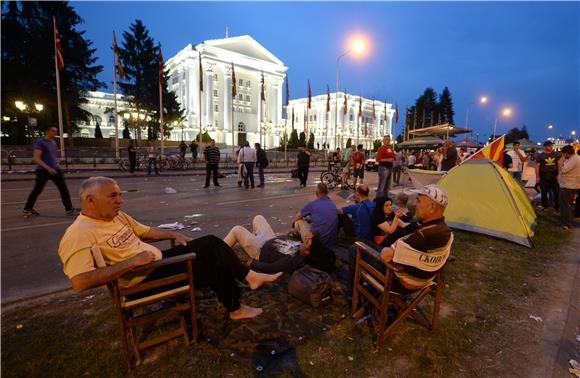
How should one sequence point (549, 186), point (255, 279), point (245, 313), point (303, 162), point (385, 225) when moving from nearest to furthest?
point (245, 313)
point (255, 279)
point (385, 225)
point (549, 186)
point (303, 162)

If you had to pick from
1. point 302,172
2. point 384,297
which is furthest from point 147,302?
point 302,172

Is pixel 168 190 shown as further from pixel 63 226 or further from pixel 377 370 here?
pixel 377 370

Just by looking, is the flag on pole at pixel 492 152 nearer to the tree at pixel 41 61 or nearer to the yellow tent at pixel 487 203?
the yellow tent at pixel 487 203

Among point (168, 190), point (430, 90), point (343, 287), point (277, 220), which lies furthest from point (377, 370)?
point (430, 90)

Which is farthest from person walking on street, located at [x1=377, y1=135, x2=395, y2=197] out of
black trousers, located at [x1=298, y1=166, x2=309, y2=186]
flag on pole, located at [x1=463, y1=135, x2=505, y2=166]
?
black trousers, located at [x1=298, y1=166, x2=309, y2=186]

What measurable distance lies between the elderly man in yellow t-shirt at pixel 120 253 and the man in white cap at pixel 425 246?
1534 mm

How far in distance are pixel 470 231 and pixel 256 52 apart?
232 ft

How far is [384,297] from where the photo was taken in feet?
8.72

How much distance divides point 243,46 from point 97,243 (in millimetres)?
71987

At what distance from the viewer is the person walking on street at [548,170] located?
8781mm

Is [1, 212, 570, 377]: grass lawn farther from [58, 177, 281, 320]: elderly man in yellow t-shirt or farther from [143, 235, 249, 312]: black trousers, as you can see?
[58, 177, 281, 320]: elderly man in yellow t-shirt

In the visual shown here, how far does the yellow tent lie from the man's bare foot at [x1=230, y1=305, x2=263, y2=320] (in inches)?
217

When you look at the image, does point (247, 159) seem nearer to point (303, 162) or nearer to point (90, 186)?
point (303, 162)

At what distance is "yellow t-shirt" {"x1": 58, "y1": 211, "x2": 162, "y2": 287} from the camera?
2174mm
